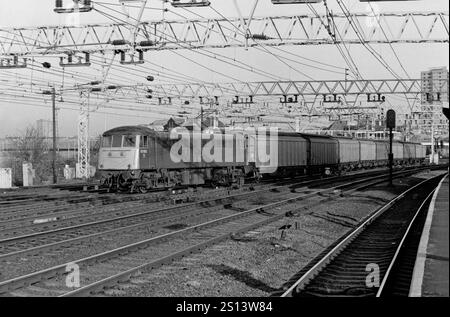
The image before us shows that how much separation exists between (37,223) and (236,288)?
8.68 metres

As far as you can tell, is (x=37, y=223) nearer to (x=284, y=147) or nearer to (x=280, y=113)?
(x=284, y=147)

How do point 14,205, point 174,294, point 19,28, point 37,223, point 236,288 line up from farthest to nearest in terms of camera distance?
point 19,28, point 14,205, point 37,223, point 236,288, point 174,294

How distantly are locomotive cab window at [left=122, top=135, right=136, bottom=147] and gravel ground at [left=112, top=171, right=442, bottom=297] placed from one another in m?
9.18

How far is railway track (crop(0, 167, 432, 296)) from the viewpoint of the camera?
8086 millimetres

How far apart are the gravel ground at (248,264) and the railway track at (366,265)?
447 mm

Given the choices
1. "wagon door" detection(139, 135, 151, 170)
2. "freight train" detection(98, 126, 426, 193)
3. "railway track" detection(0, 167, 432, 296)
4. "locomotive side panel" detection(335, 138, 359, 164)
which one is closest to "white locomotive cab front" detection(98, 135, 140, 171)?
"freight train" detection(98, 126, 426, 193)

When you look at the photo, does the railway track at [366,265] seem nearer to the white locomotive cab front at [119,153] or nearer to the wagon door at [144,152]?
the wagon door at [144,152]

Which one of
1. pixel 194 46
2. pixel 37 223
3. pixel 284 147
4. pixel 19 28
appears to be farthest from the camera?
pixel 284 147

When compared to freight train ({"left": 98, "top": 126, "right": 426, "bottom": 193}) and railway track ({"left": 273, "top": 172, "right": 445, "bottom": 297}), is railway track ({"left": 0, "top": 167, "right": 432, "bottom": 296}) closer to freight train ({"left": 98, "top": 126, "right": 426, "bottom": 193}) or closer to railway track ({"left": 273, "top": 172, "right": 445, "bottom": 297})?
railway track ({"left": 273, "top": 172, "right": 445, "bottom": 297})

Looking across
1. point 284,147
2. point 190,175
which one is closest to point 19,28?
point 190,175

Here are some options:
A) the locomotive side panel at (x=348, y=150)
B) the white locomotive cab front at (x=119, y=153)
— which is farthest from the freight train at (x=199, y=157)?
the locomotive side panel at (x=348, y=150)

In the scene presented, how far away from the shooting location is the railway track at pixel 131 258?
8.09m
